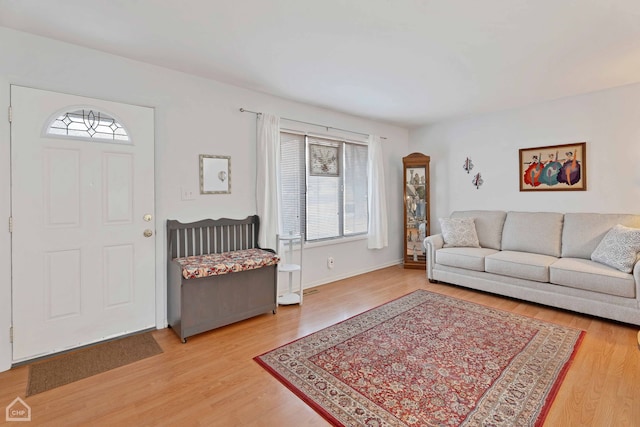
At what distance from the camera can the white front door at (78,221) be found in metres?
2.26

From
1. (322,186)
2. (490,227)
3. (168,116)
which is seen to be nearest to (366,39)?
(168,116)

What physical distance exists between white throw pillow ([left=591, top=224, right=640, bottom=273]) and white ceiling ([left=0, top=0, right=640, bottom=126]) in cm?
159

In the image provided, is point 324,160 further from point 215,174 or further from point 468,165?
point 468,165

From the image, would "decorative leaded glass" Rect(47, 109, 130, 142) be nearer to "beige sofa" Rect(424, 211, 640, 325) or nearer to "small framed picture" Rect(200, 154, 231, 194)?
"small framed picture" Rect(200, 154, 231, 194)

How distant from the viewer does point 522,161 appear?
429cm

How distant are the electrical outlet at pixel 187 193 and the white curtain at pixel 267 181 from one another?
698 millimetres

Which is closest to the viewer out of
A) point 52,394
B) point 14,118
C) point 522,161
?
point 52,394

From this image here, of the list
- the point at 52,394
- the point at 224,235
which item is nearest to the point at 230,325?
the point at 224,235

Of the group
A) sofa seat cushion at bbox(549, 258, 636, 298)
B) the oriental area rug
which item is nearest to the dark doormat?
the oriental area rug

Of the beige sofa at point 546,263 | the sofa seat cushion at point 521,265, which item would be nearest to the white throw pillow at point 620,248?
the beige sofa at point 546,263

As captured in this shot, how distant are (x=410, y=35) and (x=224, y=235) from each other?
247 centimetres

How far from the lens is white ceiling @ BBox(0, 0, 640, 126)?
1984 mm

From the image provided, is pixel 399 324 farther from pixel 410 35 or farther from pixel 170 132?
pixel 170 132

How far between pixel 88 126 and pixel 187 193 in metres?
0.93
